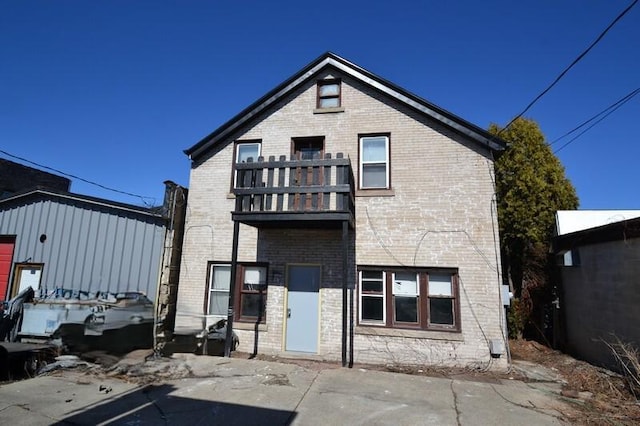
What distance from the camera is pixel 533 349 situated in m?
10.8

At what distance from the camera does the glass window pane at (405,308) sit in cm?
890

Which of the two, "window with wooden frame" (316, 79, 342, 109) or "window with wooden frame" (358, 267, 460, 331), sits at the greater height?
"window with wooden frame" (316, 79, 342, 109)

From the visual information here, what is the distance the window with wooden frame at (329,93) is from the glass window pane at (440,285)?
5834mm

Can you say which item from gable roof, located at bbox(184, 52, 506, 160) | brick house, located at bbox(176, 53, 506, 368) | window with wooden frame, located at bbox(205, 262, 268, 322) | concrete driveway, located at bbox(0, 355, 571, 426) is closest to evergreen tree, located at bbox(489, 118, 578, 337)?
gable roof, located at bbox(184, 52, 506, 160)

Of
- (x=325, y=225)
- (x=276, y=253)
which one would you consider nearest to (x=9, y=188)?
(x=276, y=253)

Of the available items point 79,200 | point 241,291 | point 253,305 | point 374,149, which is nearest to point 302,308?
point 253,305

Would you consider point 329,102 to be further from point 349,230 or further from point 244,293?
point 244,293

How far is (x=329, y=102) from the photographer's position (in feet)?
35.1

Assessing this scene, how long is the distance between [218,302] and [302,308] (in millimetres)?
2524

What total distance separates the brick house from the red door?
593 cm

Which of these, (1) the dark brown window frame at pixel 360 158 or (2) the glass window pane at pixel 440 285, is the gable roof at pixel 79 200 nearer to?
(1) the dark brown window frame at pixel 360 158

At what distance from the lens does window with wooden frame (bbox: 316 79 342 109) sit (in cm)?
1067

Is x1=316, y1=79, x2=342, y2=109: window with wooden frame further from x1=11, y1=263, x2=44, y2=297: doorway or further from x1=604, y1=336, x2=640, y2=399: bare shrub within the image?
x1=11, y1=263, x2=44, y2=297: doorway

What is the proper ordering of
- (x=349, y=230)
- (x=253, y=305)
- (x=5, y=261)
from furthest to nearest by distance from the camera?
1. (x=5, y=261)
2. (x=253, y=305)
3. (x=349, y=230)
